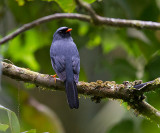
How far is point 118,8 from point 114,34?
548 millimetres

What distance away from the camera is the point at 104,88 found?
10.5ft

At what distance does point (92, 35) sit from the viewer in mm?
5582

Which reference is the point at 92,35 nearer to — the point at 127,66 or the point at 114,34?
the point at 114,34

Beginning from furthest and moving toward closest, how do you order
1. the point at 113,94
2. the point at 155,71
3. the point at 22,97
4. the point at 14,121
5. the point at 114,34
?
the point at 114,34 → the point at 22,97 → the point at 155,71 → the point at 113,94 → the point at 14,121

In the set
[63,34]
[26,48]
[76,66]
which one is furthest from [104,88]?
[26,48]

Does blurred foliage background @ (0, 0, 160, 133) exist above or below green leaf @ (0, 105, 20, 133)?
above

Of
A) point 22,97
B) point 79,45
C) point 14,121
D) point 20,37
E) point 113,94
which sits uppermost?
point 20,37

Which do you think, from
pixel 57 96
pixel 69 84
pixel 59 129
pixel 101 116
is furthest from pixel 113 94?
pixel 57 96

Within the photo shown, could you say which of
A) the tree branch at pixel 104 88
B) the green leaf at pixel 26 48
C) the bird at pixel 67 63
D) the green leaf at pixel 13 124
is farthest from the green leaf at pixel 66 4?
the green leaf at pixel 26 48

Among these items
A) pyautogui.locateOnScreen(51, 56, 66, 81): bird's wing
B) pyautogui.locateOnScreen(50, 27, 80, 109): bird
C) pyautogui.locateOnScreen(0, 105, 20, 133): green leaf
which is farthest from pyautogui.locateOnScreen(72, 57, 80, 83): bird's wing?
pyautogui.locateOnScreen(0, 105, 20, 133): green leaf

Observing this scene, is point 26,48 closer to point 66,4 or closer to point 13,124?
point 66,4

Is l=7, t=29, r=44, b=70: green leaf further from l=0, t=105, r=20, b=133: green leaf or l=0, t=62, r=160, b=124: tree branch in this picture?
l=0, t=105, r=20, b=133: green leaf

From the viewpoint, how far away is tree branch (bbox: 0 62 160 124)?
308cm

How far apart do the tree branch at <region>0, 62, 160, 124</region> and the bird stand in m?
0.11
